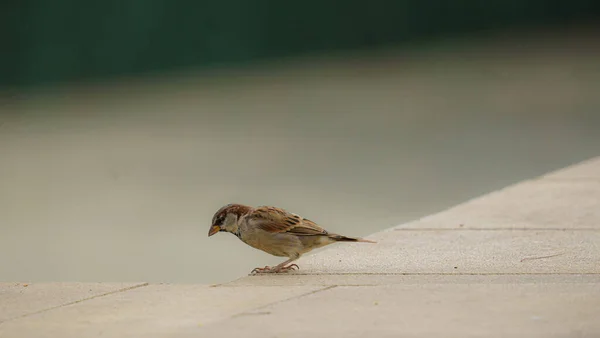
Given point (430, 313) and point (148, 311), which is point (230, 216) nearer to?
point (148, 311)

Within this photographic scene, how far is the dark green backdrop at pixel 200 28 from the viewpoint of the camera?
2830 centimetres

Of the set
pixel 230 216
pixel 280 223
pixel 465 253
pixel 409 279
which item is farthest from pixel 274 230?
pixel 465 253

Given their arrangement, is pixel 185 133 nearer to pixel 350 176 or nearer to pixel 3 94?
pixel 350 176

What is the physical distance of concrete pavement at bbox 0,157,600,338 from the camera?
5309 mm

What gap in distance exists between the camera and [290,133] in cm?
1875

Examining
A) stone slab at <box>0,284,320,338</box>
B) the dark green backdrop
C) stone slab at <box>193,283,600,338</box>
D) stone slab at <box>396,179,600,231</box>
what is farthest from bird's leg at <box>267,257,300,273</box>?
the dark green backdrop

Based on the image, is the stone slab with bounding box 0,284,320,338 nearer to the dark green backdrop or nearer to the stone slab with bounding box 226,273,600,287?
the stone slab with bounding box 226,273,600,287

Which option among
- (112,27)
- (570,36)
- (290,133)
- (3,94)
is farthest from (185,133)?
(570,36)

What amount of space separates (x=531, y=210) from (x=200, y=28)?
65.0ft

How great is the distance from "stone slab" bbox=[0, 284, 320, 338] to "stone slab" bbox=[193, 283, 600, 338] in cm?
17

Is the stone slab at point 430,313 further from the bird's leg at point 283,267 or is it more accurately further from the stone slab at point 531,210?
the stone slab at point 531,210

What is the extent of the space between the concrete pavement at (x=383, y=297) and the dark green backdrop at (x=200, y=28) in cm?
2025

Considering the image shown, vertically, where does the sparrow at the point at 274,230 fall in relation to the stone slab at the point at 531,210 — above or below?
below

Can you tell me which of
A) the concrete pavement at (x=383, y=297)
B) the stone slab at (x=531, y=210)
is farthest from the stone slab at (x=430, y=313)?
the stone slab at (x=531, y=210)
